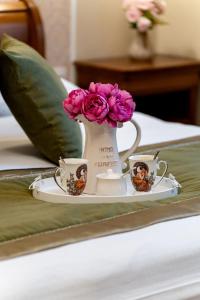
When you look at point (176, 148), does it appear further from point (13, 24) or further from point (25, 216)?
point (13, 24)

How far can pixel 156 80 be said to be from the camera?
13.0 feet

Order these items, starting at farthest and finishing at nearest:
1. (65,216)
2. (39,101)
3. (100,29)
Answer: (100,29), (39,101), (65,216)

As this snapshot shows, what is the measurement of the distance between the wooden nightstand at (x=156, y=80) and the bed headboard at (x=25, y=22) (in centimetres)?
41

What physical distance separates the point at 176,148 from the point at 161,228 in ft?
2.82

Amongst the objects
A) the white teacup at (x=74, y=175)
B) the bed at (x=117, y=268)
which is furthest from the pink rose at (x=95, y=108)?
the bed at (x=117, y=268)

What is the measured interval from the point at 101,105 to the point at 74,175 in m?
0.20

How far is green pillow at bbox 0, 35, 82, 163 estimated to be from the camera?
2.26 metres

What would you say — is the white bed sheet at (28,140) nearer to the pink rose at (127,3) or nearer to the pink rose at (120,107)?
the pink rose at (120,107)

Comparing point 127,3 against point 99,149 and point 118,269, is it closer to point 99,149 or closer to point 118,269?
point 99,149

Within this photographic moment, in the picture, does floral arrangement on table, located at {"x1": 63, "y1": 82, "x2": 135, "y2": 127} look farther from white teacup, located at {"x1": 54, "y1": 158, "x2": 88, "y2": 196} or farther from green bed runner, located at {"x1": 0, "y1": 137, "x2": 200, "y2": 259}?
green bed runner, located at {"x1": 0, "y1": 137, "x2": 200, "y2": 259}

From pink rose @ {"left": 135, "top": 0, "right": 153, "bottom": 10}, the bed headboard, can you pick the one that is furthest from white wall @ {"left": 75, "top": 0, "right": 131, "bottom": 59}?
the bed headboard

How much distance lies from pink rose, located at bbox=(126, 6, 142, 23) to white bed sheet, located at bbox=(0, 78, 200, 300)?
7.73 feet

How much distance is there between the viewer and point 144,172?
1.91 m

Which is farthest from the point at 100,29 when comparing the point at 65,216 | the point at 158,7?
the point at 65,216
